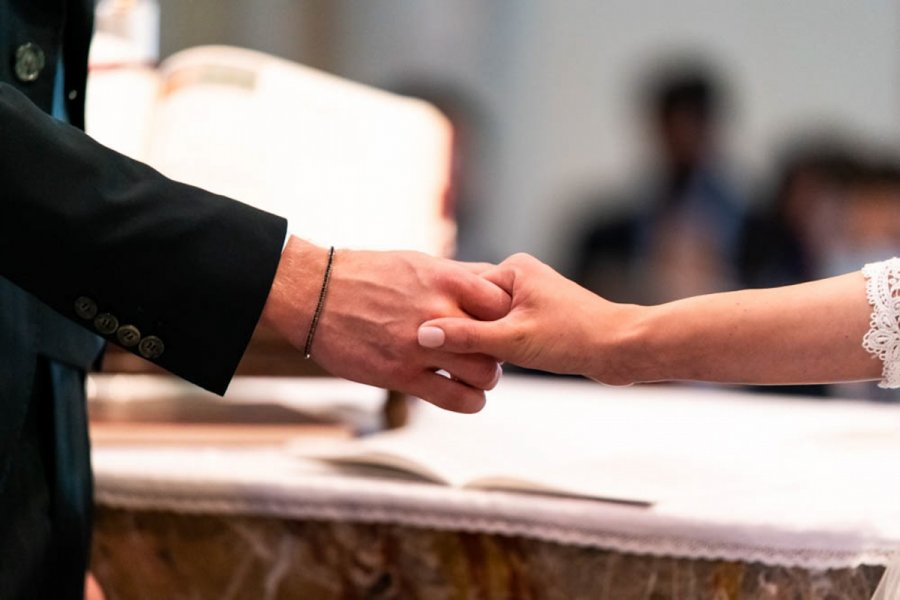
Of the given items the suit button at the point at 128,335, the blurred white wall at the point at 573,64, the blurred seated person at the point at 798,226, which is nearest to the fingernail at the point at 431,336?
the suit button at the point at 128,335

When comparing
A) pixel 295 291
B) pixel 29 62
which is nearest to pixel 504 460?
pixel 295 291

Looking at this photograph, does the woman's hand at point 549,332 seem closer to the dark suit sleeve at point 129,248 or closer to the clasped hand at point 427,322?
the clasped hand at point 427,322

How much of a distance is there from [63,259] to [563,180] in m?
3.39

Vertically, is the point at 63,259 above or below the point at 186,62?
below

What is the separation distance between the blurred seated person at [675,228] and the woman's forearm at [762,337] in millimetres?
2204

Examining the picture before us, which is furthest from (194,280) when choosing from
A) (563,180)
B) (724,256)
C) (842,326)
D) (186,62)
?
(563,180)

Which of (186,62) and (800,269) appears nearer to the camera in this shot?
(186,62)

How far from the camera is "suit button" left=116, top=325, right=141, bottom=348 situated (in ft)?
2.93

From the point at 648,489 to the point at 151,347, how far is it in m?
0.42

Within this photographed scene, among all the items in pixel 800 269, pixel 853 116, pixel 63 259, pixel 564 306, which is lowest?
pixel 63 259

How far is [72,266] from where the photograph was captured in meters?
0.87

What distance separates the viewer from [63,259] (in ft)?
2.85

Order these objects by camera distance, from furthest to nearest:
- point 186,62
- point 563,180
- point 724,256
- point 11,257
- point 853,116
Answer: point 563,180 → point 853,116 → point 724,256 → point 186,62 → point 11,257

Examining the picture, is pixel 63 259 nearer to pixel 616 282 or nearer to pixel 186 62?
pixel 186 62
